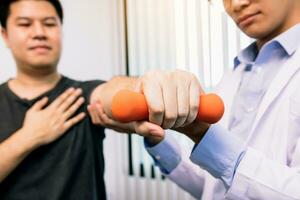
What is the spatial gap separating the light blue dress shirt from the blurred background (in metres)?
0.67

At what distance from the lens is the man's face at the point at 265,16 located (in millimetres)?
778

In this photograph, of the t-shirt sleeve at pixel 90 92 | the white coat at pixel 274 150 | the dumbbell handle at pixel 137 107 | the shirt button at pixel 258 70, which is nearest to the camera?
the dumbbell handle at pixel 137 107

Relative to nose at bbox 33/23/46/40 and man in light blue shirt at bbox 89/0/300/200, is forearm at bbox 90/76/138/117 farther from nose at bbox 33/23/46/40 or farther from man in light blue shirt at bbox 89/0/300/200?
nose at bbox 33/23/46/40

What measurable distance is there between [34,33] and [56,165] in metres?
0.50

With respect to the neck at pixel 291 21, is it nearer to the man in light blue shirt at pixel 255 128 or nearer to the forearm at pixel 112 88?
the man in light blue shirt at pixel 255 128

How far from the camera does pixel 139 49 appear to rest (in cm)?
190

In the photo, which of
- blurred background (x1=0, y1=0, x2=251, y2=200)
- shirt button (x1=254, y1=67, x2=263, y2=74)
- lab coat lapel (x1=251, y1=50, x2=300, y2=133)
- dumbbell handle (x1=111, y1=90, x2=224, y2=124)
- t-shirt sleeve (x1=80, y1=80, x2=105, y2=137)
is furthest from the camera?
blurred background (x1=0, y1=0, x2=251, y2=200)

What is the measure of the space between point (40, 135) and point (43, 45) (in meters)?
0.34

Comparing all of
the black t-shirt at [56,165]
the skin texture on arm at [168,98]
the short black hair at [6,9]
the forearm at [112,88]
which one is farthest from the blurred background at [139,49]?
the skin texture on arm at [168,98]

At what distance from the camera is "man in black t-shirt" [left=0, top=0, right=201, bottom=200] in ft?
3.35

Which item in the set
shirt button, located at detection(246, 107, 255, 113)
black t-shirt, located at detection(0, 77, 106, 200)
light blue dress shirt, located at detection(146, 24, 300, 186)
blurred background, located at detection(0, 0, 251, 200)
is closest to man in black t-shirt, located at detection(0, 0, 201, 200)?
black t-shirt, located at detection(0, 77, 106, 200)

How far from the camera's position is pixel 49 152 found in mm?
1057

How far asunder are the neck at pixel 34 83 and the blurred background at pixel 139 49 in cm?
69

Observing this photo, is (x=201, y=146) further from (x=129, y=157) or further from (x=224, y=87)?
(x=129, y=157)
